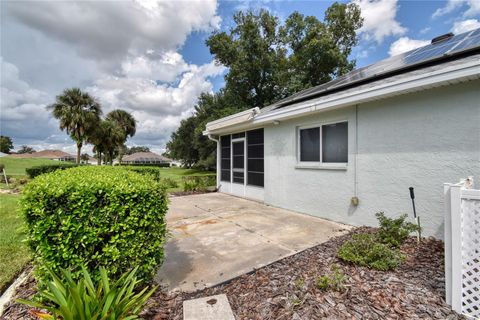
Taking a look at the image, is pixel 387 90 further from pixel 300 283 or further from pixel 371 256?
pixel 300 283

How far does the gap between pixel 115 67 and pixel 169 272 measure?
12.1m

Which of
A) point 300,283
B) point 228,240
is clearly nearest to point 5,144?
point 228,240

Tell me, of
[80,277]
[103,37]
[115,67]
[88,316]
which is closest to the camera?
[88,316]

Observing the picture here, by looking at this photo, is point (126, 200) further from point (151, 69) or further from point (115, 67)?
point (151, 69)

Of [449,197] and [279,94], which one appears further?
[279,94]

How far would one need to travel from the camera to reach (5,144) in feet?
233

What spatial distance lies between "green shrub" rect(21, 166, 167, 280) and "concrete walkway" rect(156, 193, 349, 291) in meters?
0.86

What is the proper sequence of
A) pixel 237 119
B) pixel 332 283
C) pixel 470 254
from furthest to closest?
pixel 237 119 < pixel 332 283 < pixel 470 254

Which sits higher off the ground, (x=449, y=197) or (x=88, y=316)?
(x=449, y=197)

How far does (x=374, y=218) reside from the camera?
503 centimetres

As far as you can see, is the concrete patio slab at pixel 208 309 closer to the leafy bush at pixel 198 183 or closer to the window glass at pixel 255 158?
the window glass at pixel 255 158

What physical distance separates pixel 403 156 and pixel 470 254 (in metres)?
2.71

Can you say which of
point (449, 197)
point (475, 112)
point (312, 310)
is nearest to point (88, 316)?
point (312, 310)

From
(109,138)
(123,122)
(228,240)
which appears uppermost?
(123,122)
